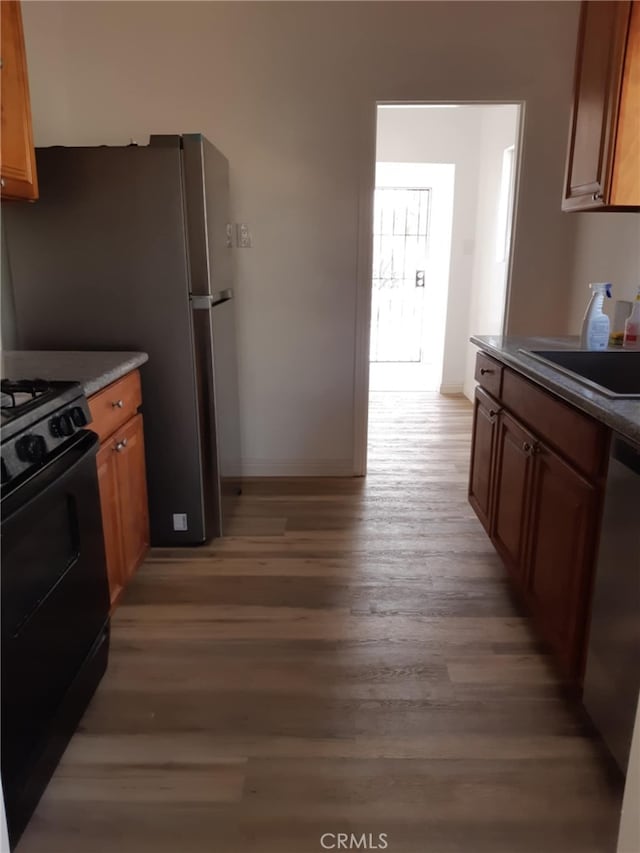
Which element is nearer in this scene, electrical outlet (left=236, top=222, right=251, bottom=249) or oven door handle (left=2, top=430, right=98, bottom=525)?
oven door handle (left=2, top=430, right=98, bottom=525)

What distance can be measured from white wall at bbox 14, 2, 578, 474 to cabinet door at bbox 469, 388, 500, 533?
3.30 feet

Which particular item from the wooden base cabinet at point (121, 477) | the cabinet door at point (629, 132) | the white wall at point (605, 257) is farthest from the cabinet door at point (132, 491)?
the white wall at point (605, 257)

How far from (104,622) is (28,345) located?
1.26m

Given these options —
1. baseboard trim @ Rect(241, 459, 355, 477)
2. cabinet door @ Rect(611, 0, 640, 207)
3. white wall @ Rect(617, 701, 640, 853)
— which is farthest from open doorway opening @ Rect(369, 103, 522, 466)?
white wall @ Rect(617, 701, 640, 853)

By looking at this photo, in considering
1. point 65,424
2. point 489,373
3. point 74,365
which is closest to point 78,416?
point 65,424

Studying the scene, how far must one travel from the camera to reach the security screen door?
673 centimetres

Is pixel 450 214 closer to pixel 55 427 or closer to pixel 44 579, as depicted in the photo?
pixel 55 427

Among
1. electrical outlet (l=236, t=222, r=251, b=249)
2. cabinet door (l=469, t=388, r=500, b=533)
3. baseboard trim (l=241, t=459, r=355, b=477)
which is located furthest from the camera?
baseboard trim (l=241, t=459, r=355, b=477)

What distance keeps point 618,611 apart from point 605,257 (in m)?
2.06

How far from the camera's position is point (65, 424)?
1.63 metres

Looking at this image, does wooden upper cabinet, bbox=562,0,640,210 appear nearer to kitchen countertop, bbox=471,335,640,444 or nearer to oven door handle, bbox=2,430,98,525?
kitchen countertop, bbox=471,335,640,444

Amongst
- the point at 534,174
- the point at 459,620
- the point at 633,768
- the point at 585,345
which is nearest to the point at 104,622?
the point at 459,620

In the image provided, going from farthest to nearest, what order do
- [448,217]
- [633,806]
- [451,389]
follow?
[451,389] < [448,217] < [633,806]

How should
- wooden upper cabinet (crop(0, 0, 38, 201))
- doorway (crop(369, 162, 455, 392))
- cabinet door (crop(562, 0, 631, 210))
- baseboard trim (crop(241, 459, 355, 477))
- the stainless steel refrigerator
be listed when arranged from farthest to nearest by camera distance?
doorway (crop(369, 162, 455, 392)), baseboard trim (crop(241, 459, 355, 477)), the stainless steel refrigerator, cabinet door (crop(562, 0, 631, 210)), wooden upper cabinet (crop(0, 0, 38, 201))
